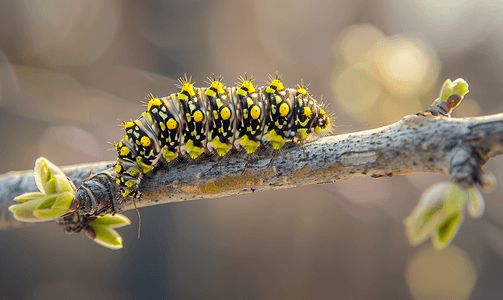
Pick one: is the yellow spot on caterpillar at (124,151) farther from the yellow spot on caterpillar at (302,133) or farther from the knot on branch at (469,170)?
the knot on branch at (469,170)

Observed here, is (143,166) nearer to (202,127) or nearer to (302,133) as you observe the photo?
(202,127)

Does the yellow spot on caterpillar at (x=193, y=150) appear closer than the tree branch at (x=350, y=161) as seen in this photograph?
No

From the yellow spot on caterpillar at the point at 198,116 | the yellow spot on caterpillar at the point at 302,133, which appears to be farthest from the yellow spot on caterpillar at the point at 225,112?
the yellow spot on caterpillar at the point at 302,133

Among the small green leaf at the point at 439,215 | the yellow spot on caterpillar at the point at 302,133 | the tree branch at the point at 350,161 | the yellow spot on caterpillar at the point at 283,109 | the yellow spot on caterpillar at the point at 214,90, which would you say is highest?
the yellow spot on caterpillar at the point at 214,90

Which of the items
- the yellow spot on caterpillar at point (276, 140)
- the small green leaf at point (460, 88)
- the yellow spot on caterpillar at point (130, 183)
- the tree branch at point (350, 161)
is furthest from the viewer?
the yellow spot on caterpillar at point (276, 140)

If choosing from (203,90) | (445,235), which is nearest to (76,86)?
(203,90)

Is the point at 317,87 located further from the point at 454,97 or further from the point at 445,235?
the point at 445,235
